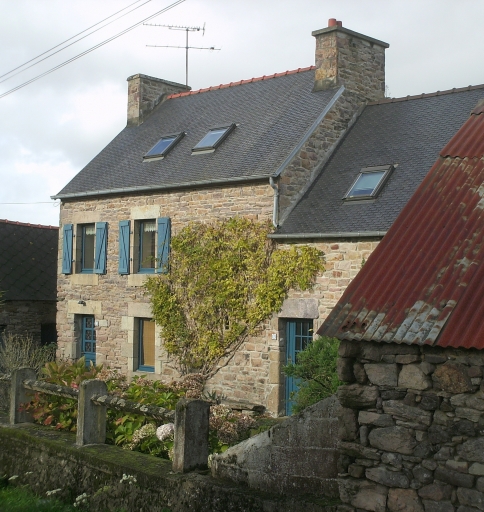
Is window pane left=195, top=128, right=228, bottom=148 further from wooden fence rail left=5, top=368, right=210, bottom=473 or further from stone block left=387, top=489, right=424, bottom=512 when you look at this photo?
stone block left=387, top=489, right=424, bottom=512

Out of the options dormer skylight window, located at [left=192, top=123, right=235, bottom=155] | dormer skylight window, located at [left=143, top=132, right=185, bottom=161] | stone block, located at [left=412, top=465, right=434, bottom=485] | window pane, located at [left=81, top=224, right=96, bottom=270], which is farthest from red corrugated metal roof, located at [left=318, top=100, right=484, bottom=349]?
window pane, located at [left=81, top=224, right=96, bottom=270]

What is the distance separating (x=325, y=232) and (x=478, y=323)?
720 cm

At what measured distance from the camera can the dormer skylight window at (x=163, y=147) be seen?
16.3m

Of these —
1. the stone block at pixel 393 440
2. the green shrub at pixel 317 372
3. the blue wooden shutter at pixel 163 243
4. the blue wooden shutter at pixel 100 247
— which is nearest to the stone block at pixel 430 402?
the stone block at pixel 393 440

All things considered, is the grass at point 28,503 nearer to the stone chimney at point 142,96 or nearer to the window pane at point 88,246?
the window pane at point 88,246

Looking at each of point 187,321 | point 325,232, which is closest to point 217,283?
point 187,321

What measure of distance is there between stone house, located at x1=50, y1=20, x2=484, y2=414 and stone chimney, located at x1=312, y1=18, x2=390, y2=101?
0.03 meters

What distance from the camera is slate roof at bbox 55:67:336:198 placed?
14078 millimetres

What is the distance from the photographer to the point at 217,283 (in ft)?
45.3

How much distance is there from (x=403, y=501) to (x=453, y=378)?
1020 millimetres

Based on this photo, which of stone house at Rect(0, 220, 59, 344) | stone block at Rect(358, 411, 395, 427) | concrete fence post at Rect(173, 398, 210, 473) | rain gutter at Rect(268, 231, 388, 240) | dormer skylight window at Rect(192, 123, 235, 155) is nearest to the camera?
stone block at Rect(358, 411, 395, 427)

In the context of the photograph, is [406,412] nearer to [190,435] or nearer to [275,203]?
[190,435]

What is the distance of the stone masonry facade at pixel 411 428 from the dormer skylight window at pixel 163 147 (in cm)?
1141

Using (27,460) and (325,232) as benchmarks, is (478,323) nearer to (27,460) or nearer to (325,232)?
(27,460)
